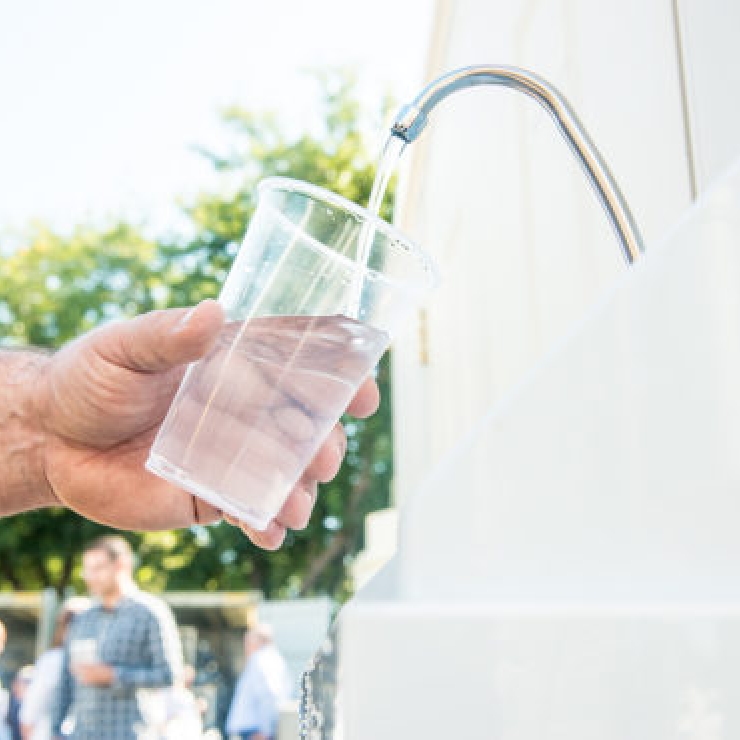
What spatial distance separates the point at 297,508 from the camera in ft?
4.58

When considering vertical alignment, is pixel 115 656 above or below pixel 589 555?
below

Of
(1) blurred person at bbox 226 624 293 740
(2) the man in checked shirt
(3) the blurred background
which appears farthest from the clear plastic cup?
(3) the blurred background

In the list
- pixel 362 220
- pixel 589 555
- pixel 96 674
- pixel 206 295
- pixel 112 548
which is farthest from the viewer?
pixel 206 295

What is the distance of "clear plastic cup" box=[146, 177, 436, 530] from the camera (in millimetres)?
923

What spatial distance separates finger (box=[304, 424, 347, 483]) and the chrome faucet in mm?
463

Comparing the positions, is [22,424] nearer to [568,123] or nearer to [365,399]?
Result: [365,399]

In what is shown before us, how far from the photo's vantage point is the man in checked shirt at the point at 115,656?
399 centimetres

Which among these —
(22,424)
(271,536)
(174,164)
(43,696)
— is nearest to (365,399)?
(271,536)

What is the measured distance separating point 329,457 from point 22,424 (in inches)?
19.6

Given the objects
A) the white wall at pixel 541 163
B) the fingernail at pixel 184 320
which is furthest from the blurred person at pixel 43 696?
the fingernail at pixel 184 320

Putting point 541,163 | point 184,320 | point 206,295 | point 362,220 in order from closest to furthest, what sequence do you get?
point 362,220 → point 184,320 → point 541,163 → point 206,295

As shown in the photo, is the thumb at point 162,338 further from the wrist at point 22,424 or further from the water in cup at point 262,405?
the wrist at point 22,424

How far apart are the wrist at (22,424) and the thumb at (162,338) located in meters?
0.29

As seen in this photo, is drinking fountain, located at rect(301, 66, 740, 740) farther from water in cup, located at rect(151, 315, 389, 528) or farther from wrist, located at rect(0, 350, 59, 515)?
wrist, located at rect(0, 350, 59, 515)
